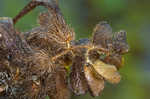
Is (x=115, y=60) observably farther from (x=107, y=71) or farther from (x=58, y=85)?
(x=58, y=85)

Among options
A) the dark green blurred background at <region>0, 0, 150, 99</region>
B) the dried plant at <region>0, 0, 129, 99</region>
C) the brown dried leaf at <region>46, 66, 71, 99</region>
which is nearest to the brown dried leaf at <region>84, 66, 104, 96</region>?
the dried plant at <region>0, 0, 129, 99</region>

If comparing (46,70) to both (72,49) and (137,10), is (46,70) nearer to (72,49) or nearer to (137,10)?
(72,49)

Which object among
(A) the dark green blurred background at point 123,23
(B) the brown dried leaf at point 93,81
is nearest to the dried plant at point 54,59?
(B) the brown dried leaf at point 93,81

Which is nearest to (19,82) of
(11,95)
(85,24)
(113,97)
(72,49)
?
(11,95)

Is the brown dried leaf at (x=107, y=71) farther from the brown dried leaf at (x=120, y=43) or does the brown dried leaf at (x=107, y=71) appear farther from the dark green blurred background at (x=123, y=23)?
the dark green blurred background at (x=123, y=23)

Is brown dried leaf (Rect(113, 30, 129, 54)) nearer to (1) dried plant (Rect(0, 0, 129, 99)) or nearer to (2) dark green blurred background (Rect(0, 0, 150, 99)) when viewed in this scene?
(1) dried plant (Rect(0, 0, 129, 99))

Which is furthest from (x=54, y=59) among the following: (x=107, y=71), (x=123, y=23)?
(x=123, y=23)
